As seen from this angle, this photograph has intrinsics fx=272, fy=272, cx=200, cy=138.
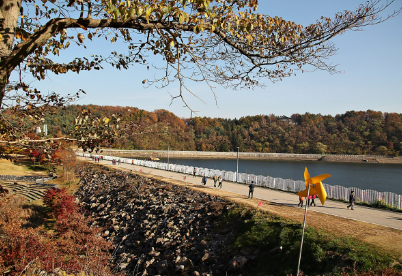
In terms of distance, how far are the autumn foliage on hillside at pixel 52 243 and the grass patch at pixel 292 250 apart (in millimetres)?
6254

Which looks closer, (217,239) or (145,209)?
(217,239)

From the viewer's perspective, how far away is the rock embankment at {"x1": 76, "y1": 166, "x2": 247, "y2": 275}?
1292cm

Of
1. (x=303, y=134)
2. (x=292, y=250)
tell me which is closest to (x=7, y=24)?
(x=292, y=250)

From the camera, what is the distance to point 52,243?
430 inches

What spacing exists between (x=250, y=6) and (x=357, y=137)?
403ft

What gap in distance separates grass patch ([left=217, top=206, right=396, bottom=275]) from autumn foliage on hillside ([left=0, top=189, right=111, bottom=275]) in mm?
6254

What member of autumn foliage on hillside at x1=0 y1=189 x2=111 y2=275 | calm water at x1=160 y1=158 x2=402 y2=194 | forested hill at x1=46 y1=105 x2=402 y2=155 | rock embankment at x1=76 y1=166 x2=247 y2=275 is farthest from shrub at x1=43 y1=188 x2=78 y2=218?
forested hill at x1=46 y1=105 x2=402 y2=155

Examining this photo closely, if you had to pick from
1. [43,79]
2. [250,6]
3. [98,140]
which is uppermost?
[250,6]

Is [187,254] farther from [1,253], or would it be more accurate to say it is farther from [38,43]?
[38,43]

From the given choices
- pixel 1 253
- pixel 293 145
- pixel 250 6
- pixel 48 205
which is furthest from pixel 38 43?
pixel 293 145

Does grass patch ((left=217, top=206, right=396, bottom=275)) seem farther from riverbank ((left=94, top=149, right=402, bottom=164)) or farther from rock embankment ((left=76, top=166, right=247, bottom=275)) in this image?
riverbank ((left=94, top=149, right=402, bottom=164))

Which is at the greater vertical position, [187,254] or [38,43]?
[38,43]

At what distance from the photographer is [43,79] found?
5.19 meters

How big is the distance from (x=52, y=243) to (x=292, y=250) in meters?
9.75
